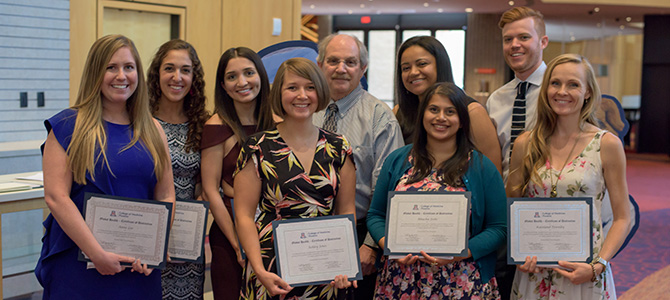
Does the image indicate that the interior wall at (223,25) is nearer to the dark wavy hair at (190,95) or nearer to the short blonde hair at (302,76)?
the dark wavy hair at (190,95)

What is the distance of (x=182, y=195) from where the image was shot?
8.91ft

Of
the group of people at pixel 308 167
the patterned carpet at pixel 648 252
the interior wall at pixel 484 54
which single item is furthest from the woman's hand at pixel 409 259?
the interior wall at pixel 484 54

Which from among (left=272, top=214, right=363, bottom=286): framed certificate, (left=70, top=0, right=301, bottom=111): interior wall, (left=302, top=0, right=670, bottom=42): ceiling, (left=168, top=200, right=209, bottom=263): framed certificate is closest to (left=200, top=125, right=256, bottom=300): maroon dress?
(left=168, top=200, right=209, bottom=263): framed certificate

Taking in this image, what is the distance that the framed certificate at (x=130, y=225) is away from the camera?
219 centimetres

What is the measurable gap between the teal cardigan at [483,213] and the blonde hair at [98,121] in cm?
87

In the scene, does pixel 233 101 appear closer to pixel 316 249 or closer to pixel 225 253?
pixel 225 253

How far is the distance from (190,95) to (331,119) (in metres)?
0.64

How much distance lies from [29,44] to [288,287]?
409cm

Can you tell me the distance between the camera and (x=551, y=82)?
8.18ft

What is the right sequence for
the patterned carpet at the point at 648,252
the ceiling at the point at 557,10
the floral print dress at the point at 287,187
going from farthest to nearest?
1. the ceiling at the point at 557,10
2. the patterned carpet at the point at 648,252
3. the floral print dress at the point at 287,187

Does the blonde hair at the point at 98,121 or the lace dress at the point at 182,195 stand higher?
the blonde hair at the point at 98,121

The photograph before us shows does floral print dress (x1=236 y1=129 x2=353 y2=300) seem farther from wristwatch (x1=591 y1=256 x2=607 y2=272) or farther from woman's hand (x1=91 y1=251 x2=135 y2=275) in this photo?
wristwatch (x1=591 y1=256 x2=607 y2=272)

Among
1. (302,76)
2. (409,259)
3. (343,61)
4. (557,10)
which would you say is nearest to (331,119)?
(343,61)

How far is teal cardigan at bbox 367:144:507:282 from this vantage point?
2359mm
